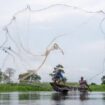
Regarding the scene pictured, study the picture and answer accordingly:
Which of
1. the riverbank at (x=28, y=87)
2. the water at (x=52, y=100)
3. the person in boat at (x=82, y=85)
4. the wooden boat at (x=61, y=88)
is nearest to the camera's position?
the water at (x=52, y=100)

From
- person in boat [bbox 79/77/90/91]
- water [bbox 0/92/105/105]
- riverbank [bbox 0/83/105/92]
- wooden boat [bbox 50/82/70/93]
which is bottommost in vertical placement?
water [bbox 0/92/105/105]

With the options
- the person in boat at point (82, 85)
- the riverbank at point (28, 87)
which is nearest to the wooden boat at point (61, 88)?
the person in boat at point (82, 85)

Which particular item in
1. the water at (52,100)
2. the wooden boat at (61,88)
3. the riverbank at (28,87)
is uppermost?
the riverbank at (28,87)

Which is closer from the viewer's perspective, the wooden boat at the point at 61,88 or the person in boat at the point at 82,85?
the wooden boat at the point at 61,88

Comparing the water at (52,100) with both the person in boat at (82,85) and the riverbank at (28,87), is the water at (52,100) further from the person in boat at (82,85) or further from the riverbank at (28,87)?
the riverbank at (28,87)

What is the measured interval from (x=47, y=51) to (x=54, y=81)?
14.1 metres

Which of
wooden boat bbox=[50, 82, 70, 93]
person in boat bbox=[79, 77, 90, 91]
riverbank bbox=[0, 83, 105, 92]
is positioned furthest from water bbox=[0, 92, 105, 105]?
riverbank bbox=[0, 83, 105, 92]

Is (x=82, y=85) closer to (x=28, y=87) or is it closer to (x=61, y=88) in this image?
(x=61, y=88)

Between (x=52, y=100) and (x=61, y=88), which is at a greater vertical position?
(x=61, y=88)

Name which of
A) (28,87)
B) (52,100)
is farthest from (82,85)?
(52,100)

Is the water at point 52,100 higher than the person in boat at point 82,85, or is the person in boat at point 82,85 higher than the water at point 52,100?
the person in boat at point 82,85

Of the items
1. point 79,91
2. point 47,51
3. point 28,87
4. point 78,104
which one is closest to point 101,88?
point 28,87

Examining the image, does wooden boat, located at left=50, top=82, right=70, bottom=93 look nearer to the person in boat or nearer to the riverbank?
the person in boat

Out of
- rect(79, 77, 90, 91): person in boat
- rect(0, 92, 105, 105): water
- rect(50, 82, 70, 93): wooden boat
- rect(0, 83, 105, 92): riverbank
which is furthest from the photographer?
rect(0, 83, 105, 92): riverbank
